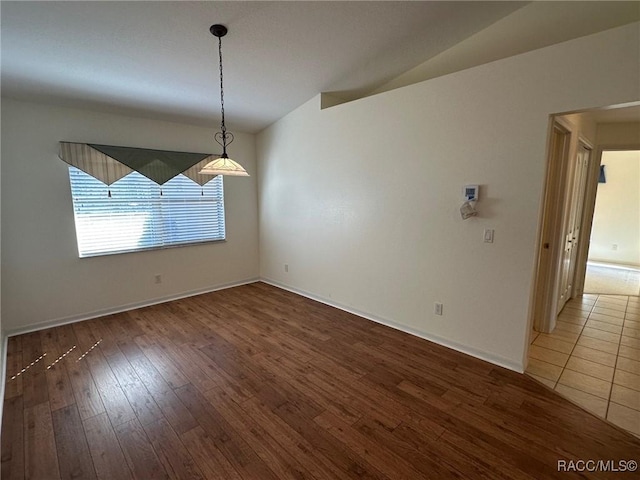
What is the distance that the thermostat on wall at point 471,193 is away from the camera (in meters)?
2.66

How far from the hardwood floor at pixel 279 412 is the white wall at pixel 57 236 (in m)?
0.51

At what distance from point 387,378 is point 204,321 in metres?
2.36

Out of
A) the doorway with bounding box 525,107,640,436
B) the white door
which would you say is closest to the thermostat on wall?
the doorway with bounding box 525,107,640,436

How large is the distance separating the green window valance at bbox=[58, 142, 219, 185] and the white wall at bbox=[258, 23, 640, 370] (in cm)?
158

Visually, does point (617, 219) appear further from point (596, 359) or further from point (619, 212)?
point (596, 359)

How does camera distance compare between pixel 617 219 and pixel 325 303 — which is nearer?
pixel 325 303

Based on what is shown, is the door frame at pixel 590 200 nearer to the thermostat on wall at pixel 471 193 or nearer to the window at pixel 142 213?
the thermostat on wall at pixel 471 193

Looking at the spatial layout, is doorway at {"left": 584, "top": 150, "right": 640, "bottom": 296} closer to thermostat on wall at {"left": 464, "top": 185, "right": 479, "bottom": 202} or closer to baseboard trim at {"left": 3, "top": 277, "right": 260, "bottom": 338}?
thermostat on wall at {"left": 464, "top": 185, "right": 479, "bottom": 202}

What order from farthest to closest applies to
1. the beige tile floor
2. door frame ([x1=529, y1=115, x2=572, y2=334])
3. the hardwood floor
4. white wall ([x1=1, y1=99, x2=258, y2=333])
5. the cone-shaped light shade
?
1. white wall ([x1=1, y1=99, x2=258, y2=333])
2. door frame ([x1=529, y1=115, x2=572, y2=334])
3. the cone-shaped light shade
4. the beige tile floor
5. the hardwood floor

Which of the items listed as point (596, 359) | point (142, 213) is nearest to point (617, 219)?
point (596, 359)

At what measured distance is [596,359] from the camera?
2.74 meters

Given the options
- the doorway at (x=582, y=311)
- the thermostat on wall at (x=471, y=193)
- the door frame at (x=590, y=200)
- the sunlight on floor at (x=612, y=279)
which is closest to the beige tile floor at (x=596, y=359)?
the doorway at (x=582, y=311)

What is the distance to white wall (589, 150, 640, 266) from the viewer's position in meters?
6.09

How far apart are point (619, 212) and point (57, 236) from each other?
32.6ft
